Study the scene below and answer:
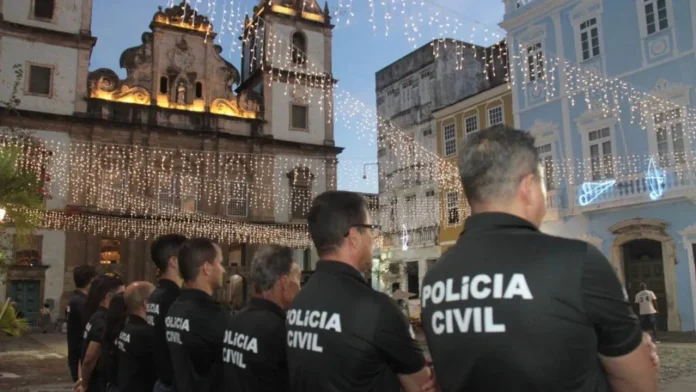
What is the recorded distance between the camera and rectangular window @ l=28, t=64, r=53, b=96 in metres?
26.6

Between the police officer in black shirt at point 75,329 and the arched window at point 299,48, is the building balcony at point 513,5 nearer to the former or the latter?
the arched window at point 299,48

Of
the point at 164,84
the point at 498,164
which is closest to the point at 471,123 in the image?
the point at 164,84

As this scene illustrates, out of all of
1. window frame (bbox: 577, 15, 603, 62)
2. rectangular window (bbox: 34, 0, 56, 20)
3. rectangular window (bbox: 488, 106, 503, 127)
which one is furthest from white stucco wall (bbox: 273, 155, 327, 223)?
window frame (bbox: 577, 15, 603, 62)

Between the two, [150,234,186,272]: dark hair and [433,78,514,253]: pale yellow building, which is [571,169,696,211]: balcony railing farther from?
[150,234,186,272]: dark hair

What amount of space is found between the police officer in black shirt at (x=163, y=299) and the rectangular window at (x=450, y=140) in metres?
22.4

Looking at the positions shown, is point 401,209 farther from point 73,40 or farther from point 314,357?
point 314,357

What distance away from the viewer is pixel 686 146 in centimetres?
1675

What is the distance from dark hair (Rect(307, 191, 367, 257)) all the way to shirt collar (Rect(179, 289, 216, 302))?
4.21 feet

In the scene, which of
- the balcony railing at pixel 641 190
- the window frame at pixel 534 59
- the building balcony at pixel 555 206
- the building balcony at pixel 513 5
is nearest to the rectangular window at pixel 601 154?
the balcony railing at pixel 641 190

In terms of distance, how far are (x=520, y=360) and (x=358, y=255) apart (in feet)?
3.99

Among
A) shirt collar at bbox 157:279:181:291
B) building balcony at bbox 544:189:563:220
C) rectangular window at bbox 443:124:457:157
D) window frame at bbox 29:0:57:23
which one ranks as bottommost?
shirt collar at bbox 157:279:181:291

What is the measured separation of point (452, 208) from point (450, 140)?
3.04 m

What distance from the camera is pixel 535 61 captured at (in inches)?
840

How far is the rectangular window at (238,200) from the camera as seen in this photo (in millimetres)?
30438
